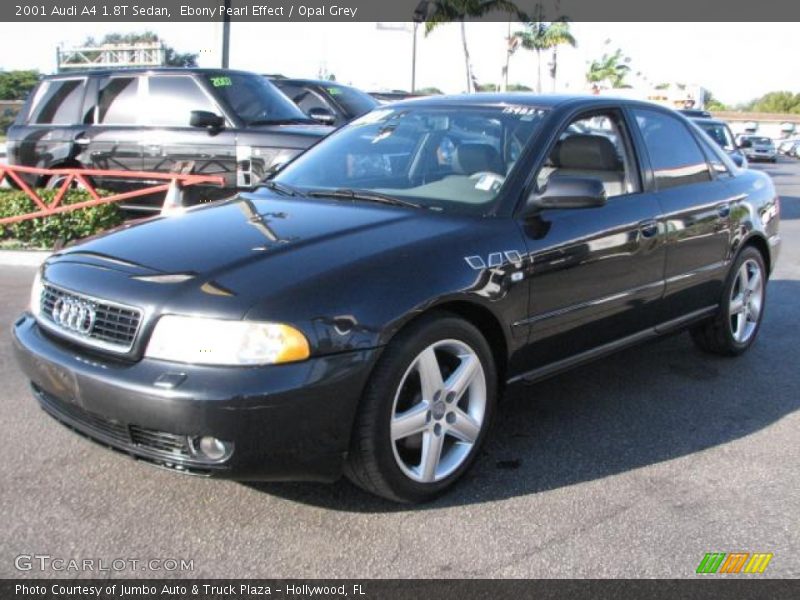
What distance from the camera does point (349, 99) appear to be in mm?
11836

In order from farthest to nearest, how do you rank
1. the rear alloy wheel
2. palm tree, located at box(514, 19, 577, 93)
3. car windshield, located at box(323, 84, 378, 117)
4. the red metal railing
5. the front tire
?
palm tree, located at box(514, 19, 577, 93)
car windshield, located at box(323, 84, 378, 117)
the red metal railing
the rear alloy wheel
the front tire

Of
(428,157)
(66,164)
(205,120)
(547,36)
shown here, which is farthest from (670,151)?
(547,36)

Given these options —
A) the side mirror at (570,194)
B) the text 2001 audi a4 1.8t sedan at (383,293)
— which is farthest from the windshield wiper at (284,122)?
the side mirror at (570,194)

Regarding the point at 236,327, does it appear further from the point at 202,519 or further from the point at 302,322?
the point at 202,519

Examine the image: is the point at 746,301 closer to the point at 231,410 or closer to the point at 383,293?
the point at 383,293

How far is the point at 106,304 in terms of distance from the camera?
290 cm

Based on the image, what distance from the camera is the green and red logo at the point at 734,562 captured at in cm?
279

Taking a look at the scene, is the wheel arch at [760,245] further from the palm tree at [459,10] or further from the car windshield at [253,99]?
the palm tree at [459,10]

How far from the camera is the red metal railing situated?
302 inches

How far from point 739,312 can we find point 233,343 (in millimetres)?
3777

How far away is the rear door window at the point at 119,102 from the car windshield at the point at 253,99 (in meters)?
0.92

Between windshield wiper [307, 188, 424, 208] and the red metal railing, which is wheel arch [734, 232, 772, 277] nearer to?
windshield wiper [307, 188, 424, 208]

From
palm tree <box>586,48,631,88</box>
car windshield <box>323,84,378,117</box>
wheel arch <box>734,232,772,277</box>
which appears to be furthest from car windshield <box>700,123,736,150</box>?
palm tree <box>586,48,631,88</box>

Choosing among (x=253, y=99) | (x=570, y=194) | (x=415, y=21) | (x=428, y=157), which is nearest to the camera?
(x=570, y=194)
